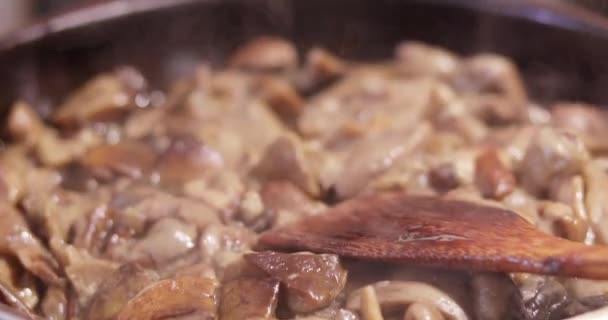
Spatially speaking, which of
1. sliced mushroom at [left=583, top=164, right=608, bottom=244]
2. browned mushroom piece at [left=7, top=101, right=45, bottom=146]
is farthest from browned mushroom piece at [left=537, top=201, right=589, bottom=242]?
browned mushroom piece at [left=7, top=101, right=45, bottom=146]

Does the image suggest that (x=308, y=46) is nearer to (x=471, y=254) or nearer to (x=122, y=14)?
(x=122, y=14)

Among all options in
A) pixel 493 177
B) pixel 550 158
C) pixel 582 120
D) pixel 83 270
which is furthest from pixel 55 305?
pixel 582 120

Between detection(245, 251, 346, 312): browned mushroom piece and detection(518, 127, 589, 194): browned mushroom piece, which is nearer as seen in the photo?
detection(245, 251, 346, 312): browned mushroom piece

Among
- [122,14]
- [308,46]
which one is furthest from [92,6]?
[308,46]

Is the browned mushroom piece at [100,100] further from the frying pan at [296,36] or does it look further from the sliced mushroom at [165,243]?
the sliced mushroom at [165,243]

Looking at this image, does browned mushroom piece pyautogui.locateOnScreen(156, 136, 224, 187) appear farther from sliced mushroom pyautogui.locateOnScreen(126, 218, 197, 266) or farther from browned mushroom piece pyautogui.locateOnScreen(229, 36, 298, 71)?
browned mushroom piece pyautogui.locateOnScreen(229, 36, 298, 71)

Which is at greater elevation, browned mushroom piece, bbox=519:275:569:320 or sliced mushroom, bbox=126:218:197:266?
browned mushroom piece, bbox=519:275:569:320

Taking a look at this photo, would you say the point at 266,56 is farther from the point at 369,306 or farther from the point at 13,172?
the point at 369,306
